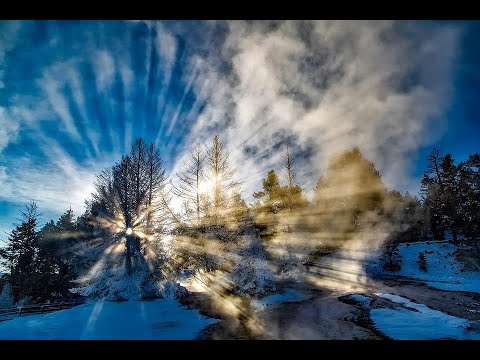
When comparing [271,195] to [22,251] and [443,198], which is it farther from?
[22,251]

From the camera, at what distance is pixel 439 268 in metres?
22.3

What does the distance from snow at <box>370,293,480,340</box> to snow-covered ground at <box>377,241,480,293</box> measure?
8.83 m

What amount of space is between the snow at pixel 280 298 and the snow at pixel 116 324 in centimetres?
383

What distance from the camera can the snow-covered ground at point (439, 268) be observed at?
18009 mm

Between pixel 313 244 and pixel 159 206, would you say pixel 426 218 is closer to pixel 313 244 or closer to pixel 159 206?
pixel 313 244

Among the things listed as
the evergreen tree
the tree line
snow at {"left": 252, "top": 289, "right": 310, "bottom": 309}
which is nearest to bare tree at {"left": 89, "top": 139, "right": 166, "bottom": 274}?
the tree line

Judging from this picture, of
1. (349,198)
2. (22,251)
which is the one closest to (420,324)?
(349,198)

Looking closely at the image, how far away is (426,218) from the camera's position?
28.0 metres

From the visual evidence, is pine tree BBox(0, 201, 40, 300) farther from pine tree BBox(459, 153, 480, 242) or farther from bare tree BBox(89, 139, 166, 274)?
pine tree BBox(459, 153, 480, 242)

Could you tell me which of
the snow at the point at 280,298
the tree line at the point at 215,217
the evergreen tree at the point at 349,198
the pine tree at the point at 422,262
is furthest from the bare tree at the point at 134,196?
the pine tree at the point at 422,262

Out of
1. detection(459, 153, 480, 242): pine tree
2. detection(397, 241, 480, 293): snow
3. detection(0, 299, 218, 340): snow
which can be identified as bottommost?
detection(397, 241, 480, 293): snow

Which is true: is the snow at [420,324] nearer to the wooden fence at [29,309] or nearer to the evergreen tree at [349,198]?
the evergreen tree at [349,198]

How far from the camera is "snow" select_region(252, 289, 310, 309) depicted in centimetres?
1390
